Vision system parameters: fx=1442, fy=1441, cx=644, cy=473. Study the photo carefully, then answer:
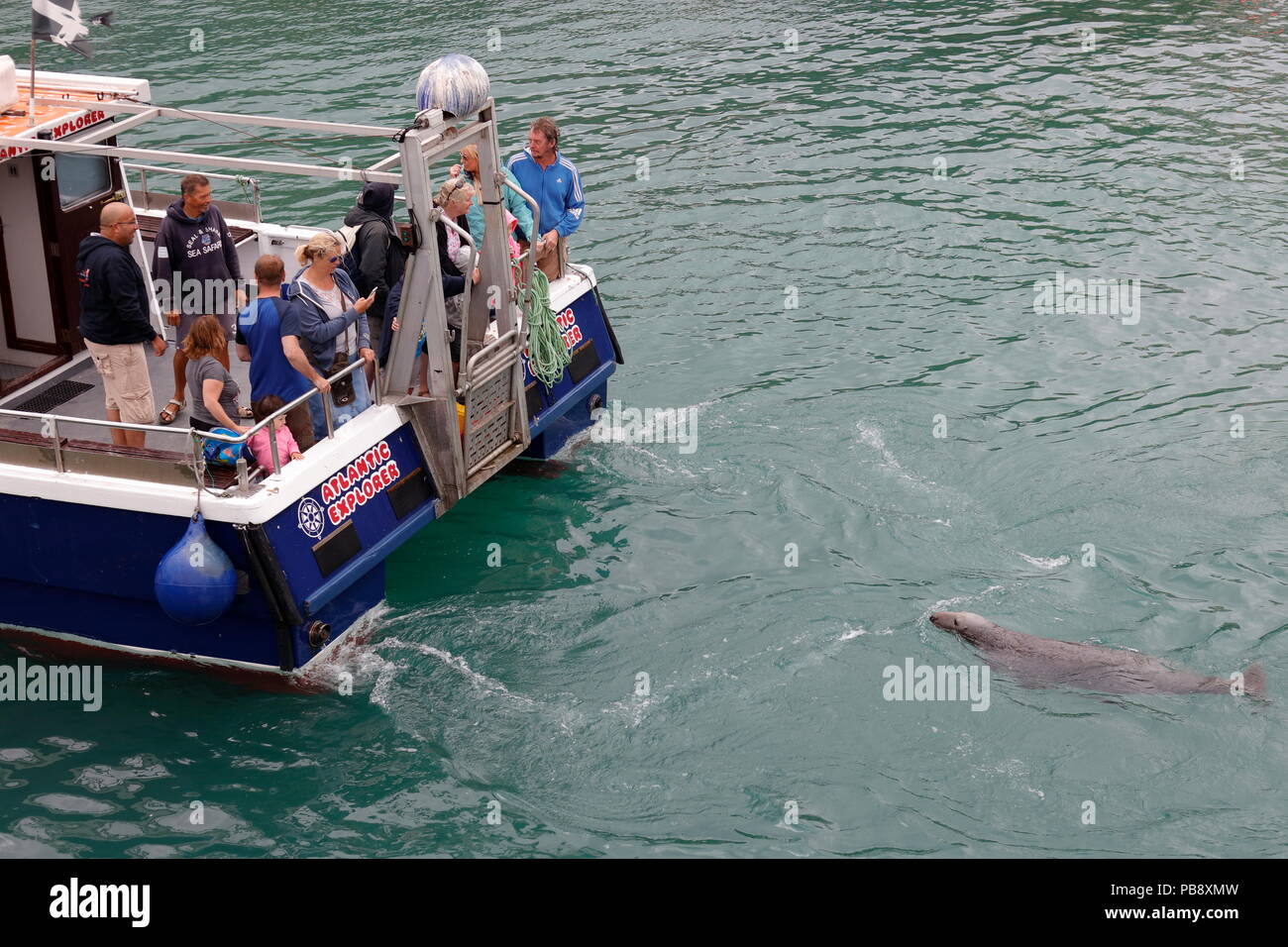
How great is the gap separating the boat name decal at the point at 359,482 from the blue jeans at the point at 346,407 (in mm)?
347

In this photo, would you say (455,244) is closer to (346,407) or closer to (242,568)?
(346,407)

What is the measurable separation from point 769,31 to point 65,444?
18791mm


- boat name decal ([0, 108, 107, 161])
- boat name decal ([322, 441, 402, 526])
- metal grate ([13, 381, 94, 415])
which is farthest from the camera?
metal grate ([13, 381, 94, 415])

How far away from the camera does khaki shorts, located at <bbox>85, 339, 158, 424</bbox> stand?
440 inches

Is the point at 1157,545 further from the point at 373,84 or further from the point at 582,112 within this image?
the point at 373,84

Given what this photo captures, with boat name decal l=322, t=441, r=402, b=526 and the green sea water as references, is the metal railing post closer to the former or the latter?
the green sea water

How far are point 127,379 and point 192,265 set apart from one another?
1255 millimetres

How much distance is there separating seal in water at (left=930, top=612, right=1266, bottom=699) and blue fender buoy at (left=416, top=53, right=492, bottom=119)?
17.4ft

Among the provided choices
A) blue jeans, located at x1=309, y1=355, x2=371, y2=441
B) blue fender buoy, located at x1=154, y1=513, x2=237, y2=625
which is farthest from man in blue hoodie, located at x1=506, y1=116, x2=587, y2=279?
blue fender buoy, located at x1=154, y1=513, x2=237, y2=625

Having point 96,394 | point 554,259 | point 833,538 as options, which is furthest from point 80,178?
point 833,538

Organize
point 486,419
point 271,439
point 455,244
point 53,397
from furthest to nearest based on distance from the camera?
point 53,397, point 455,244, point 486,419, point 271,439

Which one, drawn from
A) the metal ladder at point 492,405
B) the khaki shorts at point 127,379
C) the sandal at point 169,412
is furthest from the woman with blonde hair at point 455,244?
the khaki shorts at point 127,379

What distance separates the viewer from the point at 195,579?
9.66m

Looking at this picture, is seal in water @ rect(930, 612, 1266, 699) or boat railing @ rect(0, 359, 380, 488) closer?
boat railing @ rect(0, 359, 380, 488)
